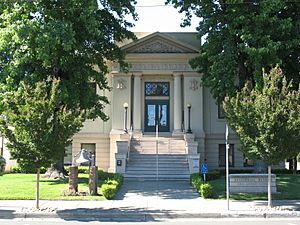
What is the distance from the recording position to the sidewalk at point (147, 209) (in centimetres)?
1420

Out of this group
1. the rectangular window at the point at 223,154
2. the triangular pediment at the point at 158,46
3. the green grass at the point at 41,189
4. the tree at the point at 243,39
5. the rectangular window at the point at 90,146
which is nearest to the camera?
the green grass at the point at 41,189

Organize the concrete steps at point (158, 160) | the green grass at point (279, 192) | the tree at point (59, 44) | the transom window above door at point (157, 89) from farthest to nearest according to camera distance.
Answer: the transom window above door at point (157, 89)
the concrete steps at point (158, 160)
the tree at point (59, 44)
the green grass at point (279, 192)

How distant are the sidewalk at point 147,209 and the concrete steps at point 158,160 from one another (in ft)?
21.4

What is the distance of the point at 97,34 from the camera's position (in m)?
21.8

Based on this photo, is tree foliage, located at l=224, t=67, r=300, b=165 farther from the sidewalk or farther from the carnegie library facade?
the carnegie library facade

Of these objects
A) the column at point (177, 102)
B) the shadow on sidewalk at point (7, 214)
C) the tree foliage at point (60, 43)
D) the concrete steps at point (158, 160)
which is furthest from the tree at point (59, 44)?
the column at point (177, 102)

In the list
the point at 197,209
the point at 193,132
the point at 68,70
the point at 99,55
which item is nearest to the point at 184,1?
the point at 99,55

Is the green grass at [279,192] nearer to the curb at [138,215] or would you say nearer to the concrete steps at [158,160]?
the concrete steps at [158,160]

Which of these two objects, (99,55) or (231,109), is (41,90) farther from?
(99,55)

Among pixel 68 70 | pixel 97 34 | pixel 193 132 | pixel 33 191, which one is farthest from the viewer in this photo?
pixel 193 132

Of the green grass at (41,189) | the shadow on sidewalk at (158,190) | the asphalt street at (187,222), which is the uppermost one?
the green grass at (41,189)

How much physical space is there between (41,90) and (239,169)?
20.1 m

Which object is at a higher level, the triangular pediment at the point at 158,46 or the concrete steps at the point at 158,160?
the triangular pediment at the point at 158,46

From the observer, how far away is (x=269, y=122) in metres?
14.7
